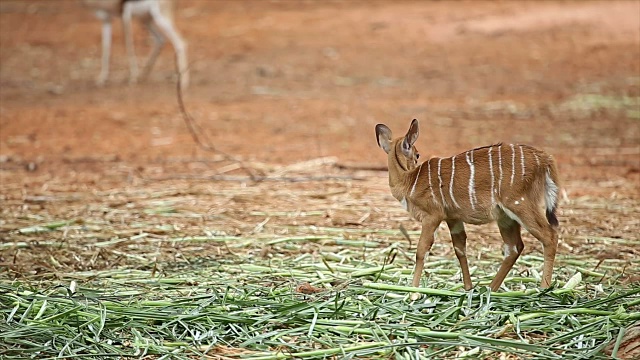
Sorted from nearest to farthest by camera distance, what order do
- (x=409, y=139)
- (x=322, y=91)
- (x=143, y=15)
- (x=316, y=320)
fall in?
1. (x=316, y=320)
2. (x=409, y=139)
3. (x=322, y=91)
4. (x=143, y=15)

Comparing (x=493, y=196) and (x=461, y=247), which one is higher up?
(x=493, y=196)

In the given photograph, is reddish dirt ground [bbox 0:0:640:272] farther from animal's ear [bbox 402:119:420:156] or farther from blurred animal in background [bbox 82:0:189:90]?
animal's ear [bbox 402:119:420:156]

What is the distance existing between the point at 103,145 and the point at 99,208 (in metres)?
3.51

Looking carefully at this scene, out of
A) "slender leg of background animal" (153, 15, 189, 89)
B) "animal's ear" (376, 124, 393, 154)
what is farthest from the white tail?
"slender leg of background animal" (153, 15, 189, 89)

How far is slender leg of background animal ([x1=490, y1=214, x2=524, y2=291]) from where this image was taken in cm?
468

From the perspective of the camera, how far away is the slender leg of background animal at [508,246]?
15.4ft

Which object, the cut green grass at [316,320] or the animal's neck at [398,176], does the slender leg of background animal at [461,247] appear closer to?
the cut green grass at [316,320]

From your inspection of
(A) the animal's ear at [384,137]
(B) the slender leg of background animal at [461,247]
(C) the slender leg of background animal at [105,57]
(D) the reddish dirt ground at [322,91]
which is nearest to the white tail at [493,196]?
(B) the slender leg of background animal at [461,247]

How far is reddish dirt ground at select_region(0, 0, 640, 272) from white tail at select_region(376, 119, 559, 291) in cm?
167

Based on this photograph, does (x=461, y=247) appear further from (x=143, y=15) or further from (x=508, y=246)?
(x=143, y=15)

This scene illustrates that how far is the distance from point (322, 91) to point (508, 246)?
915 cm

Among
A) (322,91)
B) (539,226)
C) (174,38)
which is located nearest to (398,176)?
(539,226)

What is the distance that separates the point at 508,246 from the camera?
15.5ft

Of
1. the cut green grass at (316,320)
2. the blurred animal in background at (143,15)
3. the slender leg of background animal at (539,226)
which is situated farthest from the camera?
the blurred animal in background at (143,15)
